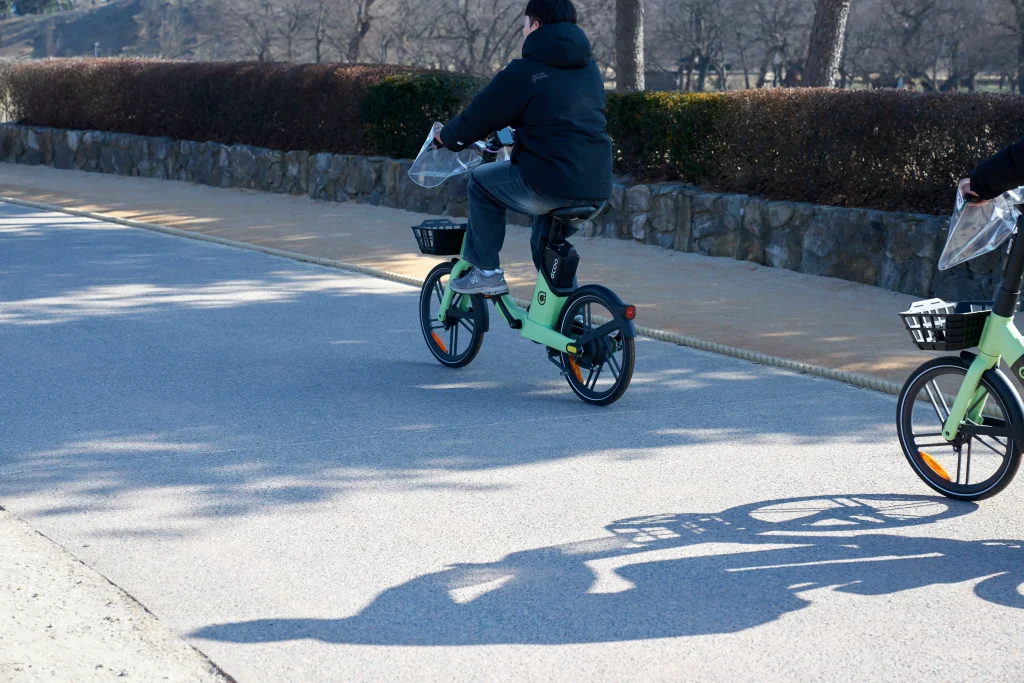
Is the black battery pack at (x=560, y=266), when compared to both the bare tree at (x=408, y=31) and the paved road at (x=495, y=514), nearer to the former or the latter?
the paved road at (x=495, y=514)

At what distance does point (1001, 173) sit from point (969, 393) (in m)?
0.86

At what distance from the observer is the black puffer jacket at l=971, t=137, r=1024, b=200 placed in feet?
16.2

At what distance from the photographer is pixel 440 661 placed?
3.77 meters

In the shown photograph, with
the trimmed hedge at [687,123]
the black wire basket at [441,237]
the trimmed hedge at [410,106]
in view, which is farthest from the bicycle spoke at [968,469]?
the trimmed hedge at [410,106]

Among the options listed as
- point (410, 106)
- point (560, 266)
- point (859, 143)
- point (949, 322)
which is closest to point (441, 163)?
point (560, 266)

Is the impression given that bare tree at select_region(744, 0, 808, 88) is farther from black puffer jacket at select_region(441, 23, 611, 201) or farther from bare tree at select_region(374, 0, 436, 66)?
black puffer jacket at select_region(441, 23, 611, 201)

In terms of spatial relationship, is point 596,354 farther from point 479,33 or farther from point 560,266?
point 479,33

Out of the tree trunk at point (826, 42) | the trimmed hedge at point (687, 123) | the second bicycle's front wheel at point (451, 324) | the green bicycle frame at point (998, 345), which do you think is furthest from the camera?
the tree trunk at point (826, 42)

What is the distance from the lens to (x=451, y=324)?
7.71 metres

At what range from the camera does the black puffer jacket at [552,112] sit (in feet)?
21.4

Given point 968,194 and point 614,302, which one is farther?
point 614,302

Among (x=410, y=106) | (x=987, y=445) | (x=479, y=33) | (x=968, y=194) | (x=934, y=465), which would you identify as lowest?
(x=934, y=465)

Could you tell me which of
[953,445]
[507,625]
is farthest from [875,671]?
[953,445]

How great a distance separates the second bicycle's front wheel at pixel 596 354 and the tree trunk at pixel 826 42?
11886mm
